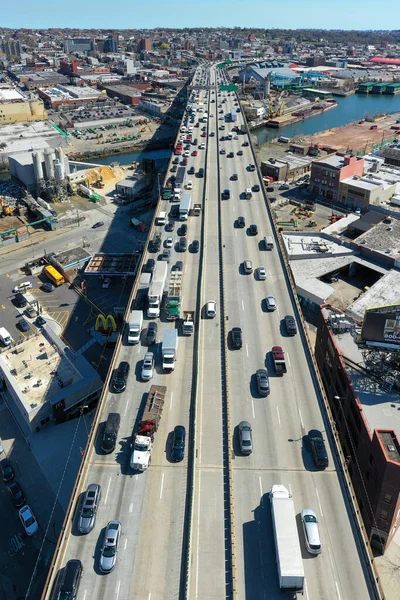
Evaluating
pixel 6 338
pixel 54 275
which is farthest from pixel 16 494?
pixel 54 275

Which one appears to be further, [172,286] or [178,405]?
[172,286]

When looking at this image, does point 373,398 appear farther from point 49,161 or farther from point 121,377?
point 49,161

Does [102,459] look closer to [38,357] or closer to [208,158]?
[38,357]

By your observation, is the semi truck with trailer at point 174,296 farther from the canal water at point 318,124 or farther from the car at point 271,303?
the canal water at point 318,124

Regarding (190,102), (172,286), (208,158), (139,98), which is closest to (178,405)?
(172,286)

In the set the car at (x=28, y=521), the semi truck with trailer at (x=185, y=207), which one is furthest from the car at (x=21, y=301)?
the car at (x=28, y=521)

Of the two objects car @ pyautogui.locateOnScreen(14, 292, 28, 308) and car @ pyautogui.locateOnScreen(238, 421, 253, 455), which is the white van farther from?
car @ pyautogui.locateOnScreen(238, 421, 253, 455)

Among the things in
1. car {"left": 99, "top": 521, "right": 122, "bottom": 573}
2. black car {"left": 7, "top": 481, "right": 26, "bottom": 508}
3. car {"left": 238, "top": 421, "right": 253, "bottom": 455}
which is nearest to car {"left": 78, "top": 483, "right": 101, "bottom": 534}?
car {"left": 99, "top": 521, "right": 122, "bottom": 573}
